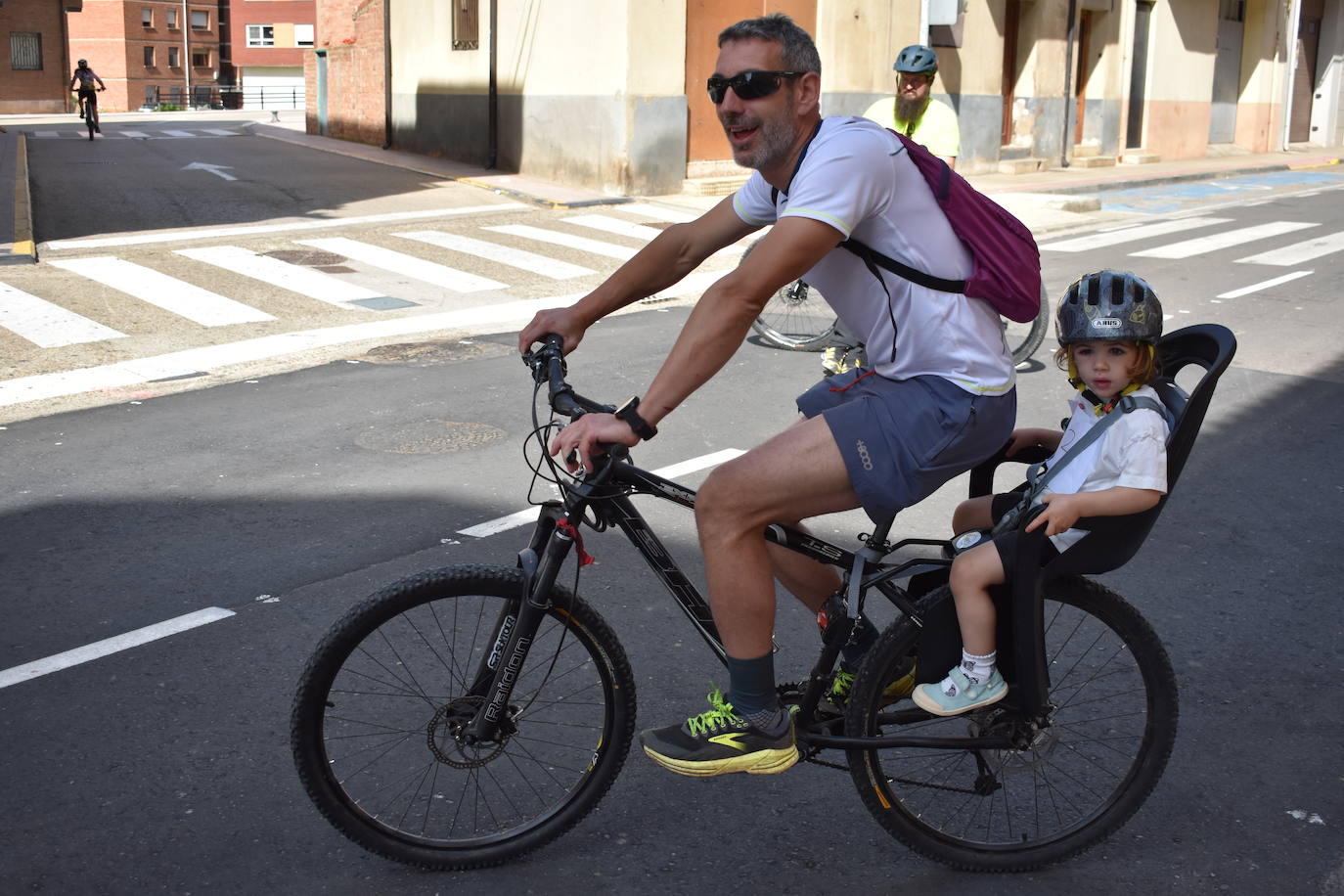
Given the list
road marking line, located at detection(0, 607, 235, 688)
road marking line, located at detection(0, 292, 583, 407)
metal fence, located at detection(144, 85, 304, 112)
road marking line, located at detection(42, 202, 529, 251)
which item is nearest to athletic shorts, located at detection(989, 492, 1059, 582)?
road marking line, located at detection(0, 607, 235, 688)

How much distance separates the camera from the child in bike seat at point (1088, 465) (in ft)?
9.95

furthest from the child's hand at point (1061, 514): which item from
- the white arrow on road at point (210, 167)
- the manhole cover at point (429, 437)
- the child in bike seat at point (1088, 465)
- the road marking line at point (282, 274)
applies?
the white arrow on road at point (210, 167)

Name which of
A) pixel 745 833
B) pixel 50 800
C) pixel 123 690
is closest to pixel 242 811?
pixel 50 800

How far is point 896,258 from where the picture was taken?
309cm

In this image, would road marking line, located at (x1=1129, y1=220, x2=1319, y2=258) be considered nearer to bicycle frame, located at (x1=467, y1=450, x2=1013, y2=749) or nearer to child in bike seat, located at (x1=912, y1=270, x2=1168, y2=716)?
child in bike seat, located at (x1=912, y1=270, x2=1168, y2=716)

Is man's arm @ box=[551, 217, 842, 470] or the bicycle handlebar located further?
the bicycle handlebar

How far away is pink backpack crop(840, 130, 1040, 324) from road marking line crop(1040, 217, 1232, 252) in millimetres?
12751

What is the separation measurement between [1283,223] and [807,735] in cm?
1737

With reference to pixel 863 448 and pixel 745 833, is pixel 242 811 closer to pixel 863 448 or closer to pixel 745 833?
pixel 745 833

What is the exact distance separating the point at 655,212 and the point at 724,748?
1598 cm

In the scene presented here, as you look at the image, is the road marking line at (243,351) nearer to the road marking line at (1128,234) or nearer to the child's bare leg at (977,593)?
the road marking line at (1128,234)

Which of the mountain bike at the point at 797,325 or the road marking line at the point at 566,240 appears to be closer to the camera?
the mountain bike at the point at 797,325

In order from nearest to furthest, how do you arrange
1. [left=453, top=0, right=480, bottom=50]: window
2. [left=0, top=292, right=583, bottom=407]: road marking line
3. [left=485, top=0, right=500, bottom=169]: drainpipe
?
[left=0, top=292, right=583, bottom=407]: road marking line
[left=485, top=0, right=500, bottom=169]: drainpipe
[left=453, top=0, right=480, bottom=50]: window

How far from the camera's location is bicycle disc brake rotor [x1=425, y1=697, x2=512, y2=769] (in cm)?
330
